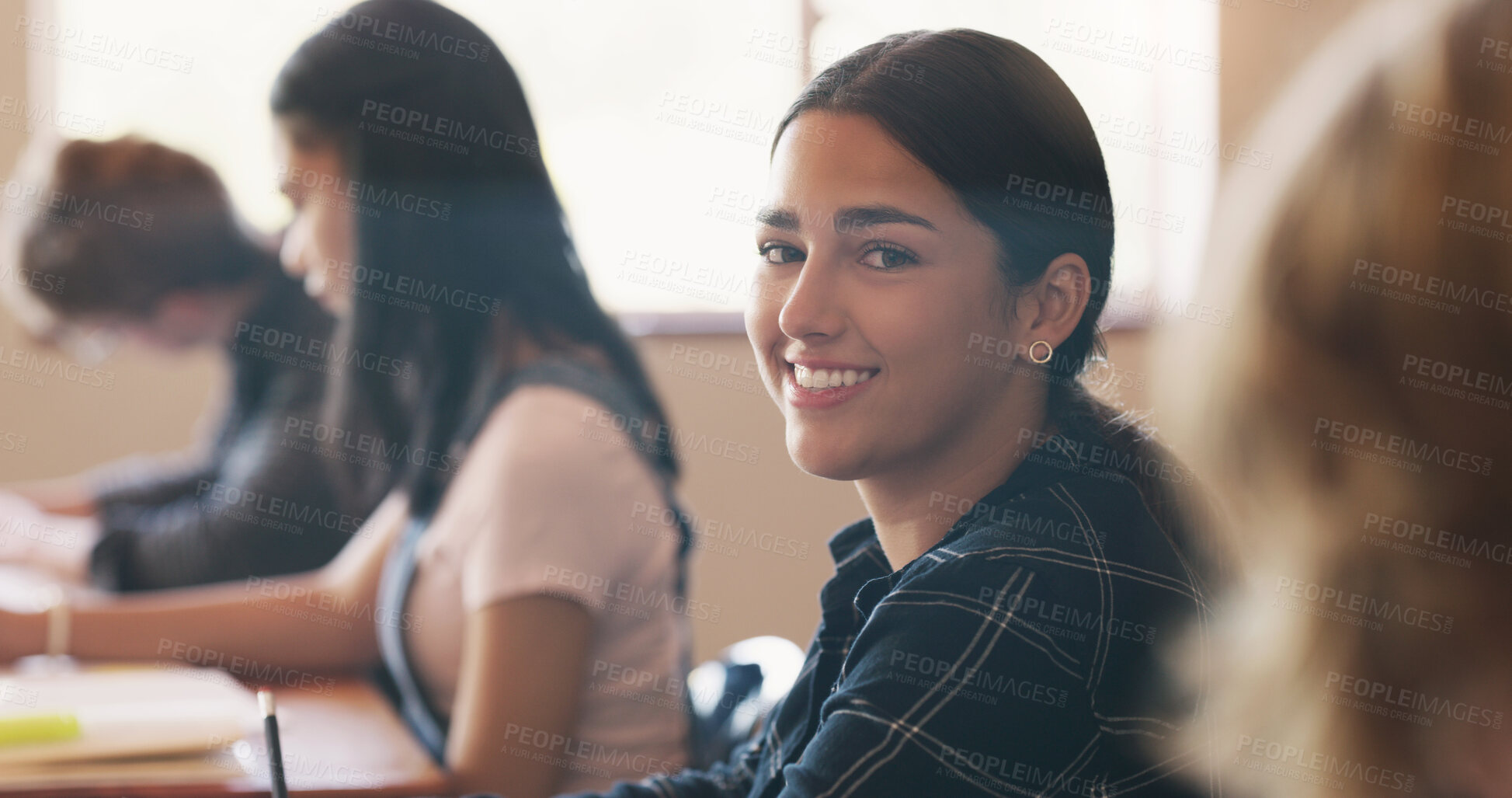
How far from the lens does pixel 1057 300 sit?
741mm

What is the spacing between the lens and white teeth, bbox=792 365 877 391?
2.27ft

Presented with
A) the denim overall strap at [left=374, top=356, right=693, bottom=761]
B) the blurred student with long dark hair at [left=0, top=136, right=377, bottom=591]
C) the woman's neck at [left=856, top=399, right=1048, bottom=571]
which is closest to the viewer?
the woman's neck at [left=856, top=399, right=1048, bottom=571]

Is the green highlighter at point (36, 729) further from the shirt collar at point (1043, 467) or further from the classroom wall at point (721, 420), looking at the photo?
the classroom wall at point (721, 420)

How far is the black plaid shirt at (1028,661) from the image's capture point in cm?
64

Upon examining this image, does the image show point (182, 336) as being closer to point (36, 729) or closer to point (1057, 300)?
point (36, 729)

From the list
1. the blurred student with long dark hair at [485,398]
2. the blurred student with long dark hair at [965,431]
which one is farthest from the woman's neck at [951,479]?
the blurred student with long dark hair at [485,398]

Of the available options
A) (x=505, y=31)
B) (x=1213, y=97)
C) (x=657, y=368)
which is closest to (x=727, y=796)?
(x=657, y=368)

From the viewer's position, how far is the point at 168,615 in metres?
1.56

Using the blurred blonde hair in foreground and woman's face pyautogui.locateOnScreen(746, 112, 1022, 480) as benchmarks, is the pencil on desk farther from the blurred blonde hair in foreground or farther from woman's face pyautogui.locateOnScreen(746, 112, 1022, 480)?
the blurred blonde hair in foreground

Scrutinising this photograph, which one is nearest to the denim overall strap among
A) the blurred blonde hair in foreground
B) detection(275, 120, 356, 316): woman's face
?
detection(275, 120, 356, 316): woman's face

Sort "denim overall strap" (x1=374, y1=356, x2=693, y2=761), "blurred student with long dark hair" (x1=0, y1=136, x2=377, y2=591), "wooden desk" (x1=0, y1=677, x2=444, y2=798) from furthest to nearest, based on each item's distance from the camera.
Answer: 1. "blurred student with long dark hair" (x1=0, y1=136, x2=377, y2=591)
2. "denim overall strap" (x1=374, y1=356, x2=693, y2=761)
3. "wooden desk" (x1=0, y1=677, x2=444, y2=798)

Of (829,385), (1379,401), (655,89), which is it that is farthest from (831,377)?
(655,89)

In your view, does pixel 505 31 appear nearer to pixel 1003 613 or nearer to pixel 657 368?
pixel 657 368

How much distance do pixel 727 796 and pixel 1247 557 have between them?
560 mm
